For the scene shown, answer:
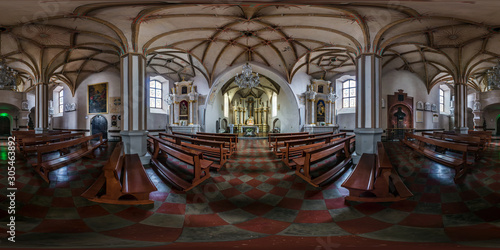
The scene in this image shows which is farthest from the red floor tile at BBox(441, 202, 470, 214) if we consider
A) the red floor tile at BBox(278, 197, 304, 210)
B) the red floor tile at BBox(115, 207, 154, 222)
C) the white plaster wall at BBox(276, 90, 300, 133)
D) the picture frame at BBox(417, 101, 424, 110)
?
the picture frame at BBox(417, 101, 424, 110)

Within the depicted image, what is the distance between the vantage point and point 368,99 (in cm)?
464

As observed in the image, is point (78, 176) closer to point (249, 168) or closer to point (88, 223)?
point (88, 223)

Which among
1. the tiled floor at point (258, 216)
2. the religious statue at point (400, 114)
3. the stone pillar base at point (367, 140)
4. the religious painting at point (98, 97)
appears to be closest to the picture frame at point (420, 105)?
the religious statue at point (400, 114)

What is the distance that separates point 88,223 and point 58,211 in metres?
0.54

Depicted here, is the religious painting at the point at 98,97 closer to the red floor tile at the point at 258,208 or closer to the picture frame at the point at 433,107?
the red floor tile at the point at 258,208

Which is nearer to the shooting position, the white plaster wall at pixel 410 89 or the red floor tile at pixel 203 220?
the red floor tile at pixel 203 220

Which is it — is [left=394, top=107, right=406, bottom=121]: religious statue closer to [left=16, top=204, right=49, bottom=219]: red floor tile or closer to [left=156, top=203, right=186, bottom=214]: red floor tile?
[left=156, top=203, right=186, bottom=214]: red floor tile

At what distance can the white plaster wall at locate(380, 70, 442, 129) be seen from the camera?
9032 millimetres

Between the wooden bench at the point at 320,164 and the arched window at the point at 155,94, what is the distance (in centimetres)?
979

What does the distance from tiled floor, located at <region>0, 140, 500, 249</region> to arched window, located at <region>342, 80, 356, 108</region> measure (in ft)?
28.6

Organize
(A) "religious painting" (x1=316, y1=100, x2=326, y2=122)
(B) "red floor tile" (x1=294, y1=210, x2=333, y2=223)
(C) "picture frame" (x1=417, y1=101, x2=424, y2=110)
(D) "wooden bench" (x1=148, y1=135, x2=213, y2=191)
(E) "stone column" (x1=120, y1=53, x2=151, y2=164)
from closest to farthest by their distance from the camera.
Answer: (B) "red floor tile" (x1=294, y1=210, x2=333, y2=223)
(D) "wooden bench" (x1=148, y1=135, x2=213, y2=191)
(E) "stone column" (x1=120, y1=53, x2=151, y2=164)
(C) "picture frame" (x1=417, y1=101, x2=424, y2=110)
(A) "religious painting" (x1=316, y1=100, x2=326, y2=122)

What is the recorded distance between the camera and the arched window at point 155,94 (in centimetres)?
1016

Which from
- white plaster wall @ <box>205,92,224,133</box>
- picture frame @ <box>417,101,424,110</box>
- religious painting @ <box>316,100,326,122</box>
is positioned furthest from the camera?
white plaster wall @ <box>205,92,224,133</box>

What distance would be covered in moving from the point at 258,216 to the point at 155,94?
10546 mm
